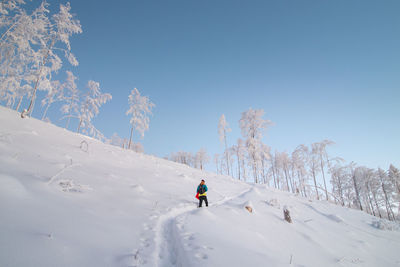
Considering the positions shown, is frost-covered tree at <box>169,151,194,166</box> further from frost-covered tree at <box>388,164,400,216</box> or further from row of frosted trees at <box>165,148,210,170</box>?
frost-covered tree at <box>388,164,400,216</box>

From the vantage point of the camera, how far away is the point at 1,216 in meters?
2.62

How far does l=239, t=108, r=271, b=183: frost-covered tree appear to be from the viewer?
22.5 metres

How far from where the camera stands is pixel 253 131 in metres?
23.7

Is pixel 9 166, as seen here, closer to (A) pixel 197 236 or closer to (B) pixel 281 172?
(A) pixel 197 236

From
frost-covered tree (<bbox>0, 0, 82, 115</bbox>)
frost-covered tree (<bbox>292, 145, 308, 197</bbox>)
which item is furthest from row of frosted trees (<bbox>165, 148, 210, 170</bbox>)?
frost-covered tree (<bbox>0, 0, 82, 115</bbox>)

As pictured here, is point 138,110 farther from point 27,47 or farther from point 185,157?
point 185,157

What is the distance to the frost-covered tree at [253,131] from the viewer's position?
22.5m

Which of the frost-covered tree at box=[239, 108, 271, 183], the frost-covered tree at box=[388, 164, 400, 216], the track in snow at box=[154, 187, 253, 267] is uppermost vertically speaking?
the frost-covered tree at box=[239, 108, 271, 183]

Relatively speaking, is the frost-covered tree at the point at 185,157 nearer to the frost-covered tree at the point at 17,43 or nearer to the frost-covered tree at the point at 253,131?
the frost-covered tree at the point at 253,131

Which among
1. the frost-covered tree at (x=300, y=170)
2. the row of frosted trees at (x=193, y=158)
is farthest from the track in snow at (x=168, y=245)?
the row of frosted trees at (x=193, y=158)

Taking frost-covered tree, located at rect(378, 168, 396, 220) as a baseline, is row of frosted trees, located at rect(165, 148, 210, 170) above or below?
above

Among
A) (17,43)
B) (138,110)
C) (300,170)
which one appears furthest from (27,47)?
(300,170)

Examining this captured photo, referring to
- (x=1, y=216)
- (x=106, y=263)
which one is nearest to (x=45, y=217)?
(x=1, y=216)

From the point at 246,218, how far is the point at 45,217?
246 inches
